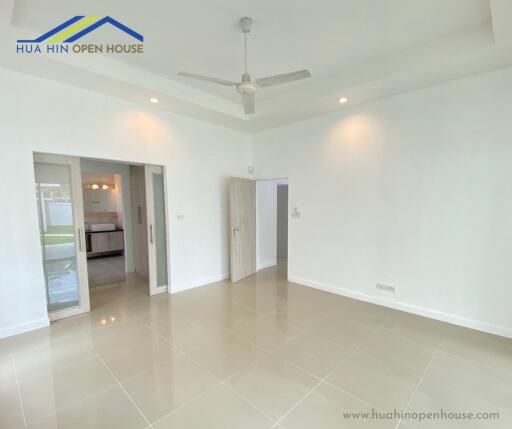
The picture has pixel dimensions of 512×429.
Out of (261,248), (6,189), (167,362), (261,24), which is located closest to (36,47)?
(6,189)

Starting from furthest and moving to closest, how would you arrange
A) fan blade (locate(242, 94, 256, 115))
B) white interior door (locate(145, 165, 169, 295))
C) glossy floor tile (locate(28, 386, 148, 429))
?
1. white interior door (locate(145, 165, 169, 295))
2. fan blade (locate(242, 94, 256, 115))
3. glossy floor tile (locate(28, 386, 148, 429))

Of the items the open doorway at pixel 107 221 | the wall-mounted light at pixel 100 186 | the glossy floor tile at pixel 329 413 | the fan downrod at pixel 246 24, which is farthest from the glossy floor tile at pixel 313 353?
the wall-mounted light at pixel 100 186

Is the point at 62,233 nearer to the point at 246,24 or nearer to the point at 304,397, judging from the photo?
the point at 246,24

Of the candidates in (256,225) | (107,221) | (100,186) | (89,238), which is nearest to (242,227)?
(256,225)

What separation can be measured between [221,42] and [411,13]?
1.85 metres

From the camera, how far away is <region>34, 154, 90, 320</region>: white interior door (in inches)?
125

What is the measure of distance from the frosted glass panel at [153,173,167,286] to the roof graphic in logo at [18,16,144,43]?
77.6 inches

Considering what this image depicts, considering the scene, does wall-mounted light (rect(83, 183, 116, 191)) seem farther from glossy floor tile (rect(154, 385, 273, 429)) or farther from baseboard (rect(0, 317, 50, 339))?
glossy floor tile (rect(154, 385, 273, 429))

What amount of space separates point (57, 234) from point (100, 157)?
46.5 inches

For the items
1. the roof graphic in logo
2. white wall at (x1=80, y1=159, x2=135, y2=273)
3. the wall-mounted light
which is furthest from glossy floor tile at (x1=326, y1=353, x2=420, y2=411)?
the wall-mounted light

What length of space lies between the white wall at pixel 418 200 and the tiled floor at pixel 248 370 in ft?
1.58

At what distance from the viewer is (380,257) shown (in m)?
3.68

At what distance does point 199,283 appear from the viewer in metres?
4.62

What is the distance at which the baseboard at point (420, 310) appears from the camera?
2875 mm
